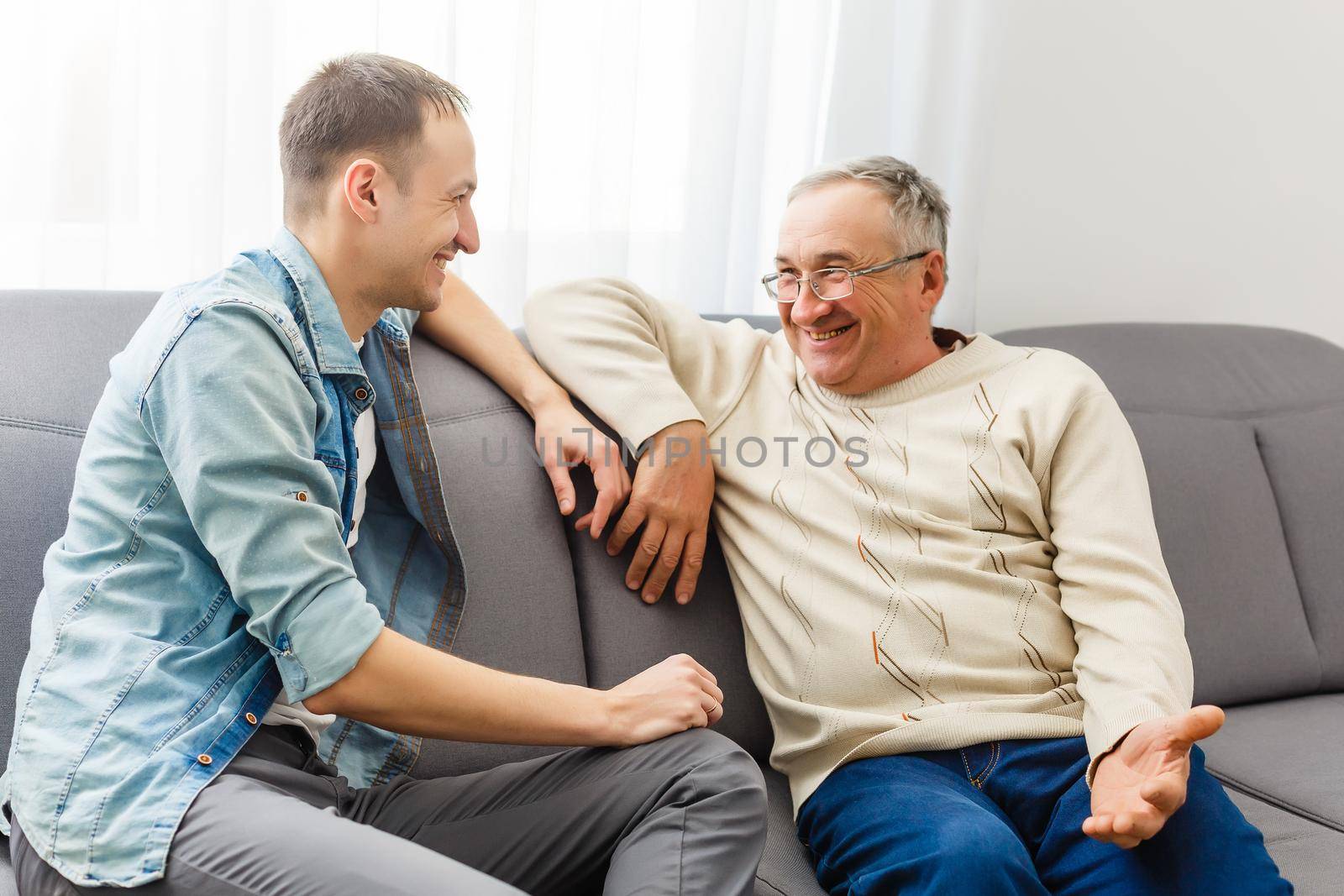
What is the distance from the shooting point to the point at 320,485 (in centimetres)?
110

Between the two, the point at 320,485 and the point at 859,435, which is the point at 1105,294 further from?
the point at 320,485

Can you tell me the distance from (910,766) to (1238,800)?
589mm

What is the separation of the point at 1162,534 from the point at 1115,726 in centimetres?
72

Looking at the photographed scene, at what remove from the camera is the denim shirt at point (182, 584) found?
1.02 metres

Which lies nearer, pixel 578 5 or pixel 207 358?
pixel 207 358

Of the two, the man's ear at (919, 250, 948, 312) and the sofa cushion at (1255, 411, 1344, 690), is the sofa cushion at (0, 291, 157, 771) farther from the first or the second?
the sofa cushion at (1255, 411, 1344, 690)

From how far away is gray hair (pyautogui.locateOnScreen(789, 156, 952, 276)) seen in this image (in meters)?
1.65

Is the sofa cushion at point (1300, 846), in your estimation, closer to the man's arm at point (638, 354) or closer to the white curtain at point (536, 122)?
the man's arm at point (638, 354)

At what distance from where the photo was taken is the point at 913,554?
1537 mm

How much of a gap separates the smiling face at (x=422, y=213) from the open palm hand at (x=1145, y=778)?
967 millimetres

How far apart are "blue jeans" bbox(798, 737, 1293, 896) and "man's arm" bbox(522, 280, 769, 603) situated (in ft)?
1.29

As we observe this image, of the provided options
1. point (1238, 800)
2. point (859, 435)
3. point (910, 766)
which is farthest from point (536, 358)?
point (1238, 800)

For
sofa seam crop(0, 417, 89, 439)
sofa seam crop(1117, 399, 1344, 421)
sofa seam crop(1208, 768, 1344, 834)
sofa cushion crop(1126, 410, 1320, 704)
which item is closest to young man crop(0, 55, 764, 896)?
sofa seam crop(0, 417, 89, 439)

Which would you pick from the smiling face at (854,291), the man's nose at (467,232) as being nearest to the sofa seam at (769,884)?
the smiling face at (854,291)
